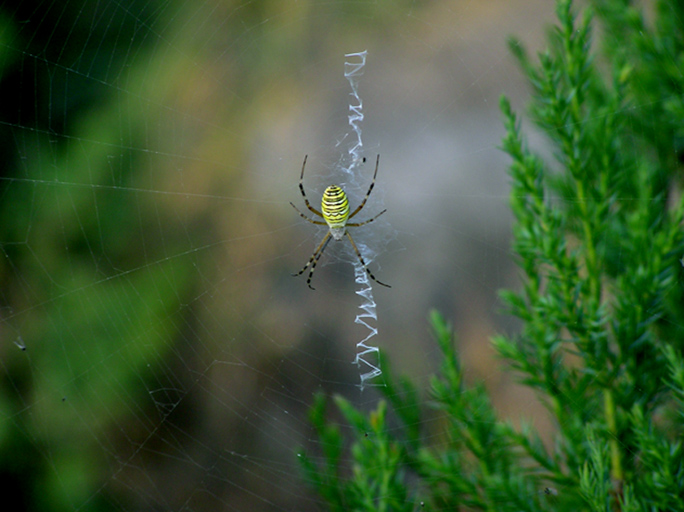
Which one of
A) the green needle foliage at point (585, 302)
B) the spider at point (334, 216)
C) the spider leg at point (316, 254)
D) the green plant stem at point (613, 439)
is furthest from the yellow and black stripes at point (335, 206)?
the green plant stem at point (613, 439)

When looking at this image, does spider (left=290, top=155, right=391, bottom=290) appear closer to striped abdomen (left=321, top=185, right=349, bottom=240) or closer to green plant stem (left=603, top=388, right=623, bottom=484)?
striped abdomen (left=321, top=185, right=349, bottom=240)

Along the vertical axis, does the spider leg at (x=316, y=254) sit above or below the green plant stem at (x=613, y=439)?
above

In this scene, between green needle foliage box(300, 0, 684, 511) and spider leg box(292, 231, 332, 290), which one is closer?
green needle foliage box(300, 0, 684, 511)

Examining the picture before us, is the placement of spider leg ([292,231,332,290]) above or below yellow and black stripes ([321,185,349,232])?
below

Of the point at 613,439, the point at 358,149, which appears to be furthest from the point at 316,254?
the point at 613,439

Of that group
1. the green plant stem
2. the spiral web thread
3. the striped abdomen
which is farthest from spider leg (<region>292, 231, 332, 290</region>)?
the green plant stem

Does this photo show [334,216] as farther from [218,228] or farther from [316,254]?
[218,228]

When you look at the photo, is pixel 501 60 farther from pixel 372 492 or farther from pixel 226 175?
pixel 372 492

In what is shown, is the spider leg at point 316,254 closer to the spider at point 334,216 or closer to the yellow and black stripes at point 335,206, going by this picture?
the spider at point 334,216
